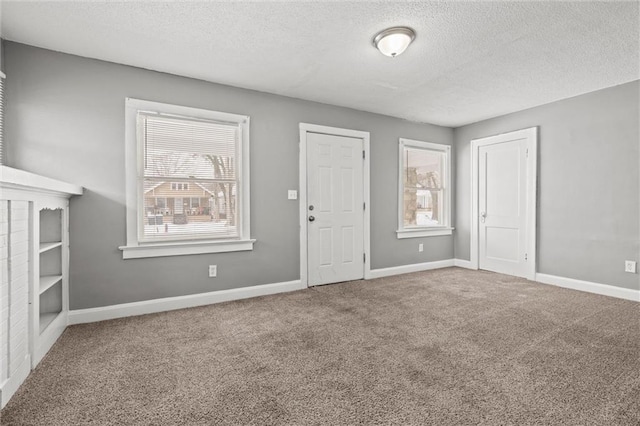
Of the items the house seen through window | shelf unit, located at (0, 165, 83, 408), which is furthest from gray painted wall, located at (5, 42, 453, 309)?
the house seen through window

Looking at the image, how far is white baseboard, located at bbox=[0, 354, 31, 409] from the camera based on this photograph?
1.69m

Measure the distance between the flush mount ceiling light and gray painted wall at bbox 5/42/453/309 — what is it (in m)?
1.67

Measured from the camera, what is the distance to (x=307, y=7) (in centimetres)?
225

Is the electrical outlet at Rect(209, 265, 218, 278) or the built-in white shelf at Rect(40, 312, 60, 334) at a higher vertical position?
the electrical outlet at Rect(209, 265, 218, 278)

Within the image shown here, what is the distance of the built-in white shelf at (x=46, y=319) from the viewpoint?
95.8 inches

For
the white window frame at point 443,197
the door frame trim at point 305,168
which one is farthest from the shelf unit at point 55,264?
the white window frame at point 443,197

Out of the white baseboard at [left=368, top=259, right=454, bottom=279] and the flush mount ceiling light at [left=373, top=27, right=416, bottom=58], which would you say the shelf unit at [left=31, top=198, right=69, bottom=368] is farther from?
the white baseboard at [left=368, top=259, right=454, bottom=279]

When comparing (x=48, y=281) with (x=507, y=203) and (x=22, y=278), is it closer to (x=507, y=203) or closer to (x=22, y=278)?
(x=22, y=278)

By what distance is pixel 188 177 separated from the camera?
136 inches

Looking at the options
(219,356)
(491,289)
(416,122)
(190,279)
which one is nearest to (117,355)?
(219,356)

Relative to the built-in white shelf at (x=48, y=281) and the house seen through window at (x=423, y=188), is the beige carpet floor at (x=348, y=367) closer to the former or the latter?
the built-in white shelf at (x=48, y=281)

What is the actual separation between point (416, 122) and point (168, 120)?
3682mm

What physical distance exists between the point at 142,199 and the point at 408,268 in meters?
3.81

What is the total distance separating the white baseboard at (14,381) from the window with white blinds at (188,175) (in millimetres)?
1309
